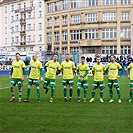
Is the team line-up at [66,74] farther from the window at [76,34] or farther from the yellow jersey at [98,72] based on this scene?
the window at [76,34]

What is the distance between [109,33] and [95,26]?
3.11m

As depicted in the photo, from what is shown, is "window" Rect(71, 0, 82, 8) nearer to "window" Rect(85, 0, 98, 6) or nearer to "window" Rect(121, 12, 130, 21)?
"window" Rect(85, 0, 98, 6)

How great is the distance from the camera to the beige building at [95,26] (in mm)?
71938

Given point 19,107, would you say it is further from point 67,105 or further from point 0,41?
point 0,41

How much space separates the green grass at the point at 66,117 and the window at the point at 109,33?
5577 centimetres

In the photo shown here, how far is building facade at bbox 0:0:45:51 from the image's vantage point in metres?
85.4

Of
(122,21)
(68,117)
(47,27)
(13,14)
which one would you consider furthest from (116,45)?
(68,117)

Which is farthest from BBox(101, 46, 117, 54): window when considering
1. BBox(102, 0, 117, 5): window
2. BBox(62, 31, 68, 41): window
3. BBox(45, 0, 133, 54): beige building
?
BBox(62, 31, 68, 41): window

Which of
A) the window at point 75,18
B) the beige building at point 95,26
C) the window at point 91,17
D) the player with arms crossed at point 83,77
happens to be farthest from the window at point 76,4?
the player with arms crossed at point 83,77

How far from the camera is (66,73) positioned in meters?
18.8

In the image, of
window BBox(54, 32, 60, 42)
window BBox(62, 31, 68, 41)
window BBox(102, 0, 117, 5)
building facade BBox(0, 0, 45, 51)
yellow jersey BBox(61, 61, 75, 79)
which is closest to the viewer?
yellow jersey BBox(61, 61, 75, 79)

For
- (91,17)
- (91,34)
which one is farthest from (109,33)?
(91,17)

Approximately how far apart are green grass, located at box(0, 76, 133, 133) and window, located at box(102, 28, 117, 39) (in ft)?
183

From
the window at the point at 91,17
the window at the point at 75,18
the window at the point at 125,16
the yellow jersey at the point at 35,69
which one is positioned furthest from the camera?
the window at the point at 75,18
